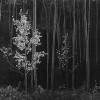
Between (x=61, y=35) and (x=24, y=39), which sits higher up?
(x=24, y=39)

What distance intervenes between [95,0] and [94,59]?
5388mm

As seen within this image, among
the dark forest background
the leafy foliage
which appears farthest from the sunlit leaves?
the dark forest background

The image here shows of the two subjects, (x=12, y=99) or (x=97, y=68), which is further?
(x=97, y=68)

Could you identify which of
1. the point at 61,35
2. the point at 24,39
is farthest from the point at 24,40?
the point at 61,35

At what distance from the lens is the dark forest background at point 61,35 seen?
69.8 ft

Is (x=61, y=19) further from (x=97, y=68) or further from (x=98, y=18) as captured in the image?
(x=97, y=68)

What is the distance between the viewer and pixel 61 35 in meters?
22.8

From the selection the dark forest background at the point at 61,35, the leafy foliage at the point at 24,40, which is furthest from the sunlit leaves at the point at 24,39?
the dark forest background at the point at 61,35

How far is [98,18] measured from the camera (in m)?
23.8

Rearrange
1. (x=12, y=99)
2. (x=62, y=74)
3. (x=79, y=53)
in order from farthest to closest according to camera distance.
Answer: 1. (x=79, y=53)
2. (x=62, y=74)
3. (x=12, y=99)

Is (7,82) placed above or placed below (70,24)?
below

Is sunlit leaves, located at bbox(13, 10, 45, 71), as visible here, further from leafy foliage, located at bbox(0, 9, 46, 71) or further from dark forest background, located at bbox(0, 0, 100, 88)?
dark forest background, located at bbox(0, 0, 100, 88)

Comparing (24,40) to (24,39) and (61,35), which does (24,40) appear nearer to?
(24,39)

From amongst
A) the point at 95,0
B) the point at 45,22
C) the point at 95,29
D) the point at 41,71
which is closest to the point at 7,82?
the point at 41,71
